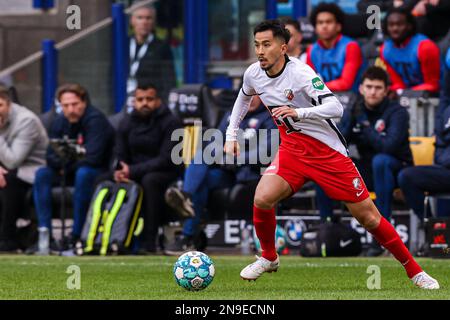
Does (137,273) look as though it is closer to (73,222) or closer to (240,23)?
(73,222)

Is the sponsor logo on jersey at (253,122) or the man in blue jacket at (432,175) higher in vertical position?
the sponsor logo on jersey at (253,122)

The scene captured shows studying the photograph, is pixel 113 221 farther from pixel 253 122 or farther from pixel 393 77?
pixel 393 77

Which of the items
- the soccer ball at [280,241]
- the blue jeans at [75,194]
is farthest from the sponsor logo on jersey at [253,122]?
the blue jeans at [75,194]

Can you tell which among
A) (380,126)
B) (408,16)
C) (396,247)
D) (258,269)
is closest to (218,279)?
(258,269)

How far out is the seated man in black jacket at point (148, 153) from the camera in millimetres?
13953

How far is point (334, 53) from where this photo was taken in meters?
14.2

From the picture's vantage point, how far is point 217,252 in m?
14.4

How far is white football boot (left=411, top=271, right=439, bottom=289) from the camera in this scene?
29.9ft

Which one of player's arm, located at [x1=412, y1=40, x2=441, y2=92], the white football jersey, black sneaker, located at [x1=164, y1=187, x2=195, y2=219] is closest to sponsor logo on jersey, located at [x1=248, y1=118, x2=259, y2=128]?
black sneaker, located at [x1=164, y1=187, x2=195, y2=219]

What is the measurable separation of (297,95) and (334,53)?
15.5 feet

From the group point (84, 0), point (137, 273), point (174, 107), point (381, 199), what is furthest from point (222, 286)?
point (84, 0)

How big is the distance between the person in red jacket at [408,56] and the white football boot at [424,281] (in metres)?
5.10

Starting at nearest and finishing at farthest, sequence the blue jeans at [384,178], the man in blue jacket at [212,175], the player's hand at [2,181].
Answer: the blue jeans at [384,178] → the man in blue jacket at [212,175] → the player's hand at [2,181]

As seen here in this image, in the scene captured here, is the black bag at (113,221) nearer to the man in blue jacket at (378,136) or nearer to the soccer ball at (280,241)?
the soccer ball at (280,241)
